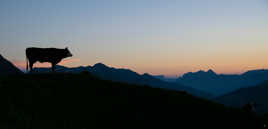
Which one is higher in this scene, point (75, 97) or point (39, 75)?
point (39, 75)

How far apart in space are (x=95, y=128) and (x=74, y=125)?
1.78 m

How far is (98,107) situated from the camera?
92.8 feet

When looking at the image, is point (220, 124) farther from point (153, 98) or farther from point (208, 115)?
point (153, 98)

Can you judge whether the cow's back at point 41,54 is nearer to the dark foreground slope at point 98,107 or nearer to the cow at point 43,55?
the cow at point 43,55

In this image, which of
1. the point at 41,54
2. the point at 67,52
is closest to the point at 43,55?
the point at 41,54

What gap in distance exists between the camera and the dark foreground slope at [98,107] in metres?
24.1

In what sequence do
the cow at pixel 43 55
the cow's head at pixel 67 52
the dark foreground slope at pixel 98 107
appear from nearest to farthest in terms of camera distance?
the dark foreground slope at pixel 98 107 → the cow at pixel 43 55 → the cow's head at pixel 67 52

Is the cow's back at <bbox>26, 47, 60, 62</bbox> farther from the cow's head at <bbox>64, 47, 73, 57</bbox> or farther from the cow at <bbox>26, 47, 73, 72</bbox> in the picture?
the cow's head at <bbox>64, 47, 73, 57</bbox>

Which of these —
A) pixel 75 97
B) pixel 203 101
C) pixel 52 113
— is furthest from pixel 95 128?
pixel 203 101

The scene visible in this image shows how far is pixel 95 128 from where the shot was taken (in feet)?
79.6

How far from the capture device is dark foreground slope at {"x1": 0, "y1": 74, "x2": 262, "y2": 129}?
24062 millimetres

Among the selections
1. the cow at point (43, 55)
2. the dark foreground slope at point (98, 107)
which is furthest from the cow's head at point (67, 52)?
the dark foreground slope at point (98, 107)

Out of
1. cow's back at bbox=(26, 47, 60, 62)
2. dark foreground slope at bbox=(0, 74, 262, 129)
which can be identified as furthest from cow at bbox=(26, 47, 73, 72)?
dark foreground slope at bbox=(0, 74, 262, 129)

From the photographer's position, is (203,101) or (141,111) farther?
(203,101)
